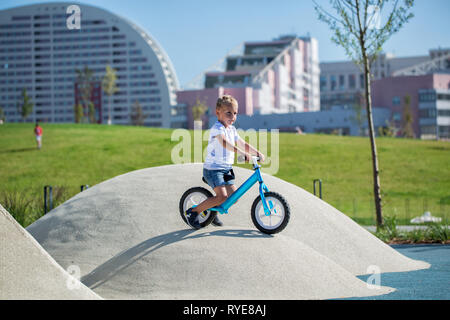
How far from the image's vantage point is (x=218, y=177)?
24.7 feet

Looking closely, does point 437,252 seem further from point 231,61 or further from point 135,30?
point 135,30

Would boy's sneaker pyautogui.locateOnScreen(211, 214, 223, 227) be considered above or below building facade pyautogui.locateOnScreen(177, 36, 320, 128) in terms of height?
below

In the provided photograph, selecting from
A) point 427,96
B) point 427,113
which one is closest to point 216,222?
point 427,113

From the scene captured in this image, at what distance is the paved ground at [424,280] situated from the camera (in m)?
7.42

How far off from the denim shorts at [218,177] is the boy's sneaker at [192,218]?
0.61m

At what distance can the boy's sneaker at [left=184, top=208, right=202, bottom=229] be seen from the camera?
8.00m

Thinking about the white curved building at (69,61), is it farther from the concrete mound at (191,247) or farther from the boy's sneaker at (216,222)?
the boy's sneaker at (216,222)

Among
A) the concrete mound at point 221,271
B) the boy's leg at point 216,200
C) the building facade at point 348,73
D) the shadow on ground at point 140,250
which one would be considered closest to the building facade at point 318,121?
the building facade at point 348,73

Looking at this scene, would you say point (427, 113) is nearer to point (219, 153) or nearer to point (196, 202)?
point (196, 202)

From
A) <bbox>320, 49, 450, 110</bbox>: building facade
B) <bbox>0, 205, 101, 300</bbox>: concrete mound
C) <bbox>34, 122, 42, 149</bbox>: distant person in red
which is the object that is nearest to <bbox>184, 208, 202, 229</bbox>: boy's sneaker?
<bbox>0, 205, 101, 300</bbox>: concrete mound

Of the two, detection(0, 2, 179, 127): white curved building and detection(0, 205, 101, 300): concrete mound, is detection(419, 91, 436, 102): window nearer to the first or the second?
detection(0, 2, 179, 127): white curved building

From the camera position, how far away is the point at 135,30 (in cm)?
16212

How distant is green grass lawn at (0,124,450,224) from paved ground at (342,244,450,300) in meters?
12.2

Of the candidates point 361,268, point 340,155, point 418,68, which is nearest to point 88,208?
point 361,268
